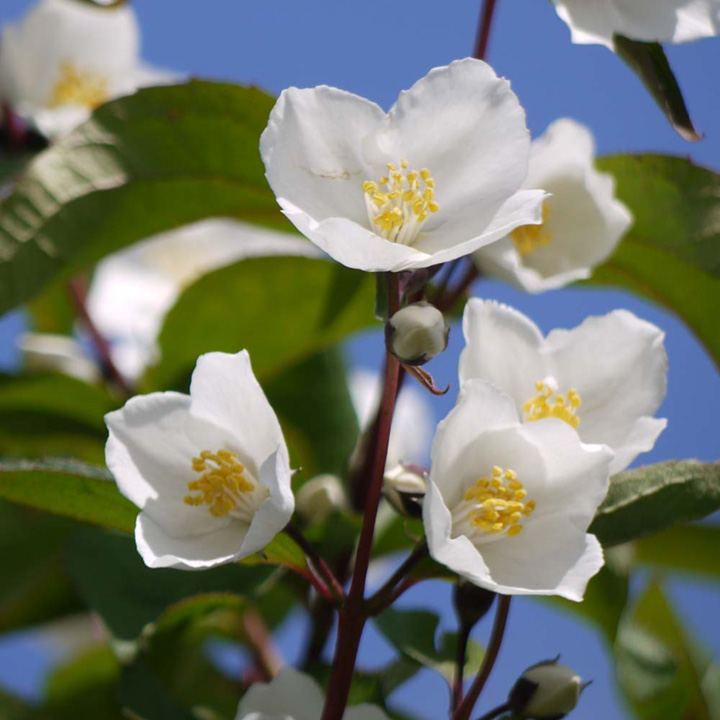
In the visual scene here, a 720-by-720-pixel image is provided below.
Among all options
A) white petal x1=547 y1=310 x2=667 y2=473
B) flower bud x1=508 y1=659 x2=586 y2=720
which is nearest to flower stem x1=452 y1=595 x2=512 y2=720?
flower bud x1=508 y1=659 x2=586 y2=720

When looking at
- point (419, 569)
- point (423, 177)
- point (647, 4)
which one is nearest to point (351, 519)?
point (419, 569)

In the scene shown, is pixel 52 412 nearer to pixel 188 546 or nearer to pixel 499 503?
pixel 188 546

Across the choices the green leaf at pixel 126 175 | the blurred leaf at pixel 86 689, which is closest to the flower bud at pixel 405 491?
the green leaf at pixel 126 175

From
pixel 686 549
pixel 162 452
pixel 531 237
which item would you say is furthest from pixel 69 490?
pixel 686 549

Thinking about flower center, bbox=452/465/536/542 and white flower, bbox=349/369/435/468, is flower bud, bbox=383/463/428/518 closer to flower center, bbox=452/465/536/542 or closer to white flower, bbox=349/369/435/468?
flower center, bbox=452/465/536/542

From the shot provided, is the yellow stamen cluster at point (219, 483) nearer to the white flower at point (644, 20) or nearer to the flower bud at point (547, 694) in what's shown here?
the flower bud at point (547, 694)

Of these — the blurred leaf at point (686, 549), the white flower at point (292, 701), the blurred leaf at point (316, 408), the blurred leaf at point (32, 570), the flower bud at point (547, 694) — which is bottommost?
the blurred leaf at point (686, 549)
